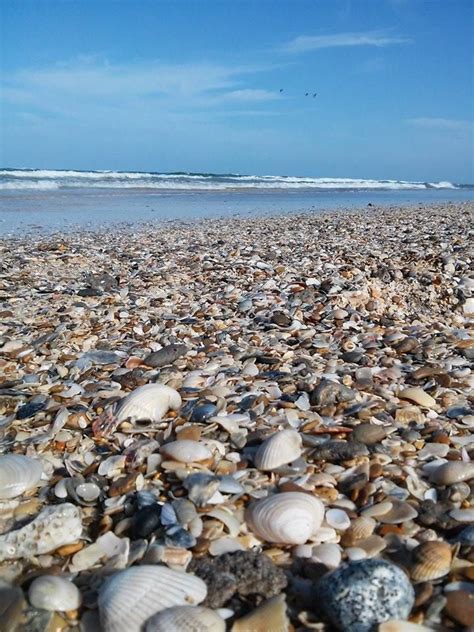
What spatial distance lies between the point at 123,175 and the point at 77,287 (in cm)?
2901

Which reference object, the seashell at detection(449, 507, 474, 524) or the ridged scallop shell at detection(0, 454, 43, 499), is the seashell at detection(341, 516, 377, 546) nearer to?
the seashell at detection(449, 507, 474, 524)

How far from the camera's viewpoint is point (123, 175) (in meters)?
32.7

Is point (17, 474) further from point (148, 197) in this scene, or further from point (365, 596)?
point (148, 197)

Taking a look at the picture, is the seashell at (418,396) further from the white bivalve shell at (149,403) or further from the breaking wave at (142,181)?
the breaking wave at (142,181)

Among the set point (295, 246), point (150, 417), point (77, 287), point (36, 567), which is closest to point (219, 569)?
point (36, 567)

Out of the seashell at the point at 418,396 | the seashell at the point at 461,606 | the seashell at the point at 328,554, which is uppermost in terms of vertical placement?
the seashell at the point at 418,396

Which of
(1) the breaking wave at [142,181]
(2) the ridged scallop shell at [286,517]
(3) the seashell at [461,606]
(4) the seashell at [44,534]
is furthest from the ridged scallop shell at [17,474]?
(1) the breaking wave at [142,181]

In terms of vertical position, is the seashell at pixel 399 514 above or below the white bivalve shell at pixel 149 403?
below

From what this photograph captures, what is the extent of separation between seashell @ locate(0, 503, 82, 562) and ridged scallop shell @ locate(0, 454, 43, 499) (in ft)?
0.74

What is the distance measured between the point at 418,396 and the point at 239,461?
0.94 metres

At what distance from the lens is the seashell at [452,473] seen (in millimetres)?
1972

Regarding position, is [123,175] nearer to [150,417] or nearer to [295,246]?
[295,246]

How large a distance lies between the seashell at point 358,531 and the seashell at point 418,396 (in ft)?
2.99

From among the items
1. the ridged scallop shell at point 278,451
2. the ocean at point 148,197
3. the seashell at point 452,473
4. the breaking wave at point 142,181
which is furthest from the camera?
the breaking wave at point 142,181
